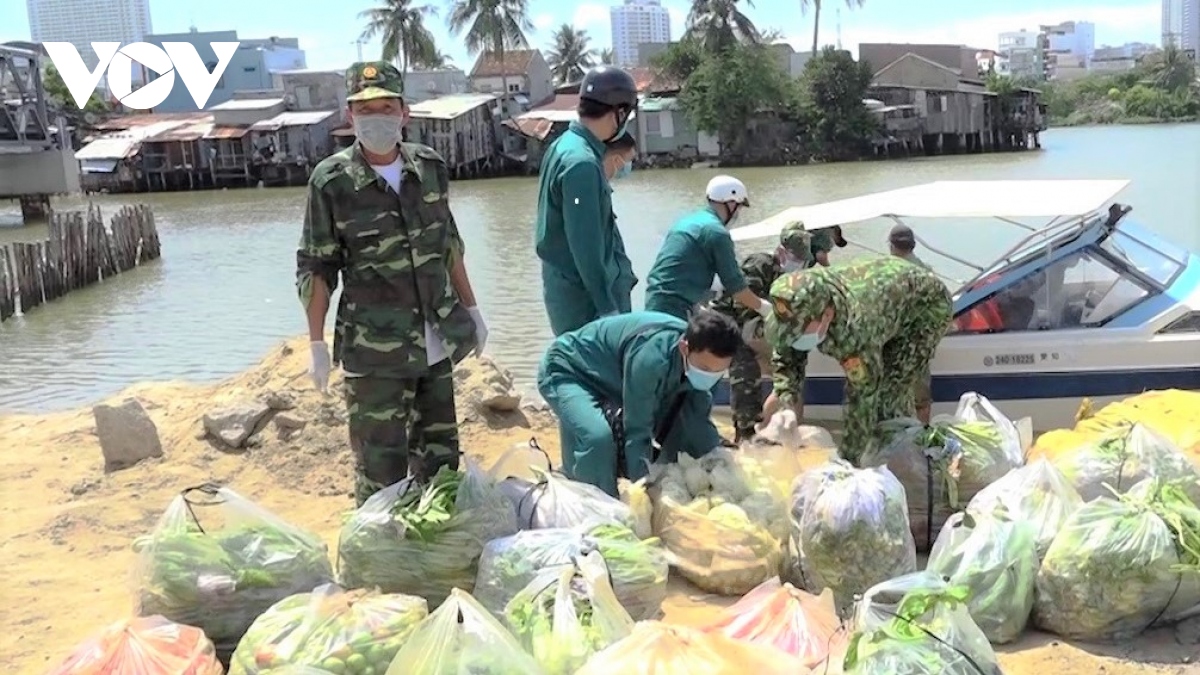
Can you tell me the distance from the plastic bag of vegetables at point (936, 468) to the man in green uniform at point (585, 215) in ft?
4.24

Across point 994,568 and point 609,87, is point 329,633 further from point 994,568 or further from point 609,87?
point 609,87

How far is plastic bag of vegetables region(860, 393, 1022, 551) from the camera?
4320 mm

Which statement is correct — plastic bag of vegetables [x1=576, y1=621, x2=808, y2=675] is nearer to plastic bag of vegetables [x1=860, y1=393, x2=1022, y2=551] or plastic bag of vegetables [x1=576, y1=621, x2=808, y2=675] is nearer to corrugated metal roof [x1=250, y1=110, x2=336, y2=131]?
plastic bag of vegetables [x1=860, y1=393, x2=1022, y2=551]

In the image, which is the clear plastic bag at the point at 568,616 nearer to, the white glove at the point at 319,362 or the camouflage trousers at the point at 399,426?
the camouflage trousers at the point at 399,426

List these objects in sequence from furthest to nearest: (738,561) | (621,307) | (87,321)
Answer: (87,321), (621,307), (738,561)

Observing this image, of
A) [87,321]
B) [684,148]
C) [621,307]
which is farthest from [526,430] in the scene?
[684,148]

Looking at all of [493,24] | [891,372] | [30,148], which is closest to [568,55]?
[493,24]

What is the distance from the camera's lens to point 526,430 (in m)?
6.49

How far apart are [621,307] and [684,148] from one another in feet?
145

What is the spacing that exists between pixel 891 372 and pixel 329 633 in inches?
106

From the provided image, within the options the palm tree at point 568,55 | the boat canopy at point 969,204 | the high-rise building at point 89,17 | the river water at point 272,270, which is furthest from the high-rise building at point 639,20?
the boat canopy at point 969,204

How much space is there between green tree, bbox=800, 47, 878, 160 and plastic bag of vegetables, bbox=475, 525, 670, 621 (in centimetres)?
4402

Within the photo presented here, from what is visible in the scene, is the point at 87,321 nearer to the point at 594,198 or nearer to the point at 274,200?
the point at 594,198

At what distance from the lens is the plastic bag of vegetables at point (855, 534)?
12.1 ft
